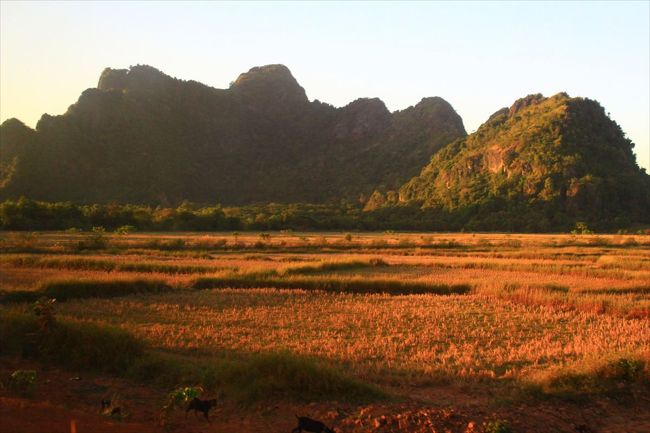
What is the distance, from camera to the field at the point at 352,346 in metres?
7.61

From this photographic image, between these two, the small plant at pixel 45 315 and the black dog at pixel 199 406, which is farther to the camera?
the small plant at pixel 45 315

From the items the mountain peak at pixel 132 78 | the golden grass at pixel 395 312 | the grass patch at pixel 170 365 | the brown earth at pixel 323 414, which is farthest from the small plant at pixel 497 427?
the mountain peak at pixel 132 78

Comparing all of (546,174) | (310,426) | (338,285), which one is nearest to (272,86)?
(546,174)

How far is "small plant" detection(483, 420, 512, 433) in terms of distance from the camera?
6.55 metres

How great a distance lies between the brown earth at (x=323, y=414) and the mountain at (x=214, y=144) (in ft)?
211

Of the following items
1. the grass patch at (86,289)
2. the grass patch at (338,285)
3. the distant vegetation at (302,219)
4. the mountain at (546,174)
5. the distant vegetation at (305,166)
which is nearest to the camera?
the grass patch at (86,289)

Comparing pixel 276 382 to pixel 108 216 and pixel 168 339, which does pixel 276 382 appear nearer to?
pixel 168 339

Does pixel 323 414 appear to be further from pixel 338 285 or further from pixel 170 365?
pixel 338 285

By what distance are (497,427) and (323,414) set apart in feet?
7.54

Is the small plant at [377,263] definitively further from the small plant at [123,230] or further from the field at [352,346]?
the small plant at [123,230]

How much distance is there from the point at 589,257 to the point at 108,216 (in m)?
43.5

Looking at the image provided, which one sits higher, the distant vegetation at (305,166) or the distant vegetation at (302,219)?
the distant vegetation at (305,166)

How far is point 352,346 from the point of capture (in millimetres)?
10492

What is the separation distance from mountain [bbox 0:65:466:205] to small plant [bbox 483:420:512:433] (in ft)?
223
